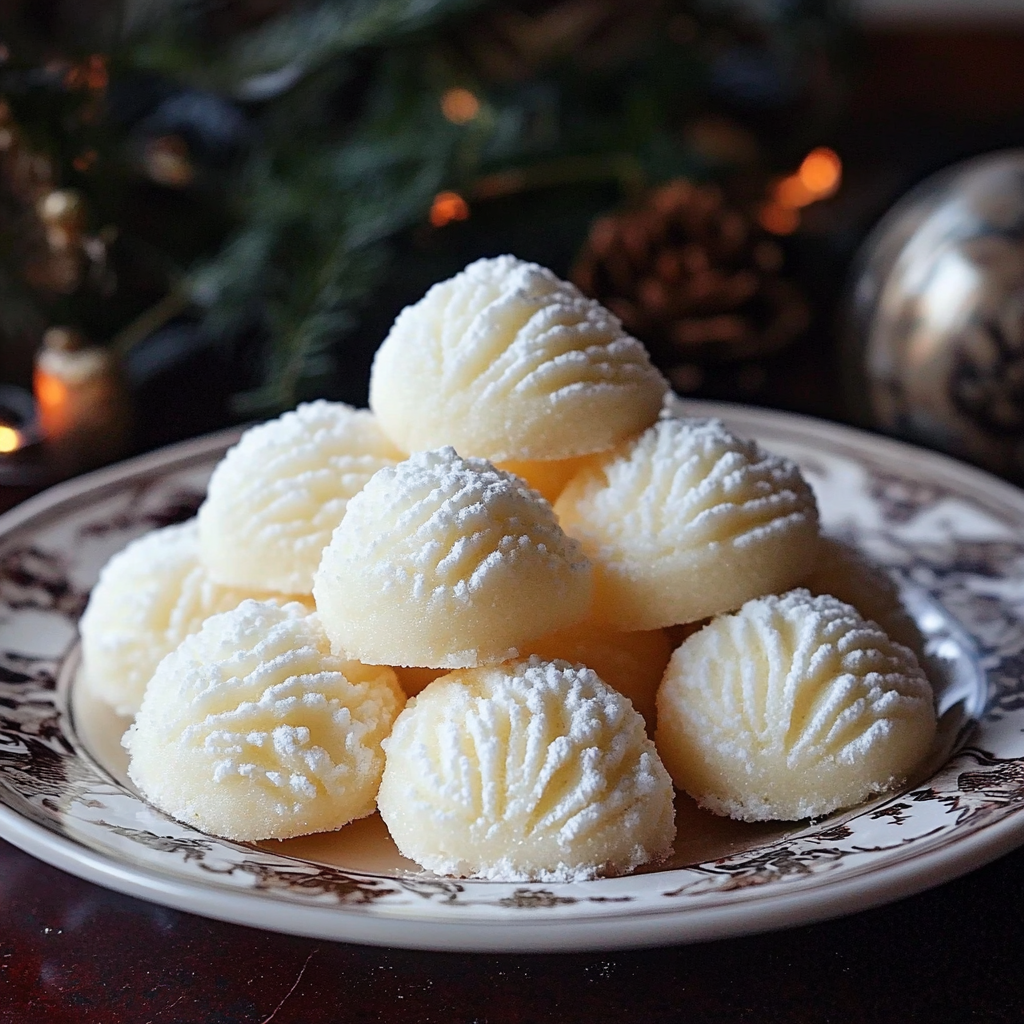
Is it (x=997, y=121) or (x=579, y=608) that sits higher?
(x=997, y=121)

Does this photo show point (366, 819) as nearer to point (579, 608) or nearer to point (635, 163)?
point (579, 608)

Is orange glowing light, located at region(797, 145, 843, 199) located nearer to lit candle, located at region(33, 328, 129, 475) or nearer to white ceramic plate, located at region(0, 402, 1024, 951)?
white ceramic plate, located at region(0, 402, 1024, 951)

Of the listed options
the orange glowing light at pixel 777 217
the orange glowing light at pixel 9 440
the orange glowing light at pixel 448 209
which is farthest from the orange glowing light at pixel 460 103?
the orange glowing light at pixel 9 440

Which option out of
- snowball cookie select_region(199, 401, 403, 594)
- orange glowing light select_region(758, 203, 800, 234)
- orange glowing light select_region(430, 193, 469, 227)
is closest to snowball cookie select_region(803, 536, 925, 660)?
snowball cookie select_region(199, 401, 403, 594)

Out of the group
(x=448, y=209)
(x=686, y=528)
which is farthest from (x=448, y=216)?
(x=686, y=528)

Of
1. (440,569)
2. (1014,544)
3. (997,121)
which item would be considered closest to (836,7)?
(997,121)

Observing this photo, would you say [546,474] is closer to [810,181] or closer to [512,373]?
[512,373]
